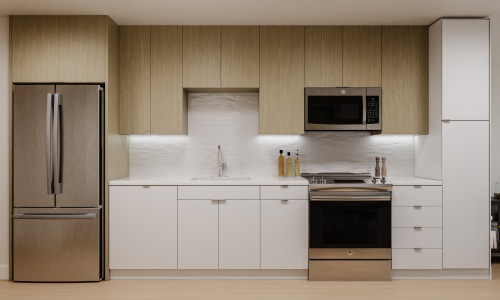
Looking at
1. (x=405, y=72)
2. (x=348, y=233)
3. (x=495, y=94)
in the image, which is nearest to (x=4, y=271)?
(x=348, y=233)

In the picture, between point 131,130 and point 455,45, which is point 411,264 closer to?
point 455,45

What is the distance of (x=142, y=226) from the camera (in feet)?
12.5

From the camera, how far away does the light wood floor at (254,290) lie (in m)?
3.41

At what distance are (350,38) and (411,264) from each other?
217 cm

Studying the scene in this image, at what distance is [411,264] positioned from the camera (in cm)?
382

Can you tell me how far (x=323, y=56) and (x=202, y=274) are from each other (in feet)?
7.67

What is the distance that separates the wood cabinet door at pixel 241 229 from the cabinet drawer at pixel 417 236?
1.24 meters

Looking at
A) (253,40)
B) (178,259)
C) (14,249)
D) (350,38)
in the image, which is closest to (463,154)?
(350,38)

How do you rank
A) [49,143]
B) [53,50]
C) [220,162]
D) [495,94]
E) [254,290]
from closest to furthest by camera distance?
[254,290] < [49,143] < [53,50] < [220,162] < [495,94]

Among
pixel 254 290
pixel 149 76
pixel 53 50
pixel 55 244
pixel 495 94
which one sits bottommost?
pixel 254 290

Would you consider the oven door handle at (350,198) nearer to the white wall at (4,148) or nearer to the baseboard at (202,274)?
the baseboard at (202,274)

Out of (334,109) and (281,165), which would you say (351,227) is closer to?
(281,165)

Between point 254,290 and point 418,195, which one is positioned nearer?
point 254,290

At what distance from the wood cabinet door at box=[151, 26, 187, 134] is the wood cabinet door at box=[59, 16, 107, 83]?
0.49 meters
